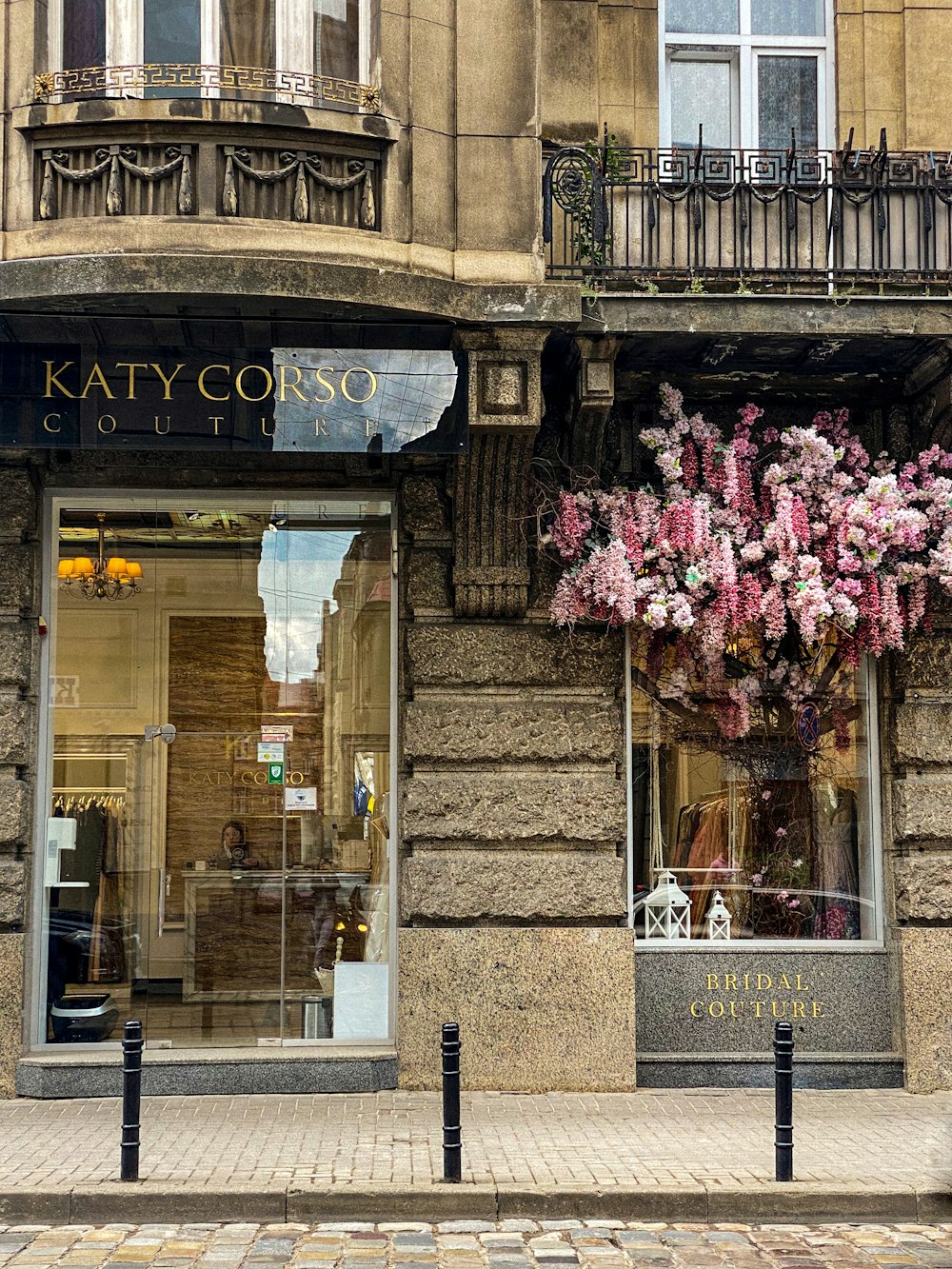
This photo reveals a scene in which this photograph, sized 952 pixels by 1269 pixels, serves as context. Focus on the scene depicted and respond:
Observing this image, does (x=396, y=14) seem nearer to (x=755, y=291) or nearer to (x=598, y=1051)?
(x=755, y=291)

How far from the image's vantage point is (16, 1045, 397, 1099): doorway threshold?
10.8 metres

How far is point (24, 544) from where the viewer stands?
11.2 m

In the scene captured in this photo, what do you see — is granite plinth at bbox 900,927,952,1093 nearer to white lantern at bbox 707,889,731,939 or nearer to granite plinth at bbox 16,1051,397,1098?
white lantern at bbox 707,889,731,939

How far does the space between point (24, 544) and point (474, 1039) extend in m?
4.84

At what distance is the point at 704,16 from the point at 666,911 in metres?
6.91

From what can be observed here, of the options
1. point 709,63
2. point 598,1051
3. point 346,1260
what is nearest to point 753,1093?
point 598,1051

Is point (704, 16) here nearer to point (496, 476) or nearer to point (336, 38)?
point (336, 38)

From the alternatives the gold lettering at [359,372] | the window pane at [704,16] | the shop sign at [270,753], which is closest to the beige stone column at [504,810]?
the gold lettering at [359,372]

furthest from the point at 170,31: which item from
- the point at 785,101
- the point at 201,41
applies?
the point at 785,101

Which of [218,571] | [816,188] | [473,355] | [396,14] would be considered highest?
[396,14]

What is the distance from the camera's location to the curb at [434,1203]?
322 inches

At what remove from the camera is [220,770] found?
1159 centimetres

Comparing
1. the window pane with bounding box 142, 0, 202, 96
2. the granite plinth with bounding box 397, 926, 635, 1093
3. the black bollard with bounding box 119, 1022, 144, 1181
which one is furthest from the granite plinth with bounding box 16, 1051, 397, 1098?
the window pane with bounding box 142, 0, 202, 96

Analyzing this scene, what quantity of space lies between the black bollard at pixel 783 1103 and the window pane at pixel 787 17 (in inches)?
301
